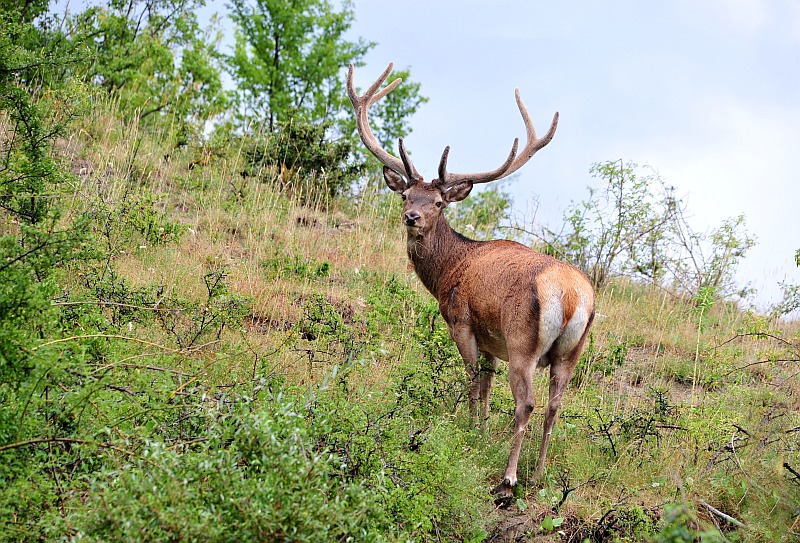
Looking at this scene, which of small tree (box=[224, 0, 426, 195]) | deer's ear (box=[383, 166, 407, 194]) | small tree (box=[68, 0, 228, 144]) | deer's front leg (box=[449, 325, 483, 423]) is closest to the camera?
deer's front leg (box=[449, 325, 483, 423])

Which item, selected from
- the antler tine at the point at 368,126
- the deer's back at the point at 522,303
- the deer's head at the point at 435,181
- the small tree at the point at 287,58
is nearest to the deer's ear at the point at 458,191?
the deer's head at the point at 435,181

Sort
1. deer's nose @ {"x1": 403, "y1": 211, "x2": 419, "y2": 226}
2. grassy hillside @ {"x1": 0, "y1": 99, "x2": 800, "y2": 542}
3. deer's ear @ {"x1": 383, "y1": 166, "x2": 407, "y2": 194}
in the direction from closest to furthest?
1. grassy hillside @ {"x1": 0, "y1": 99, "x2": 800, "y2": 542}
2. deer's nose @ {"x1": 403, "y1": 211, "x2": 419, "y2": 226}
3. deer's ear @ {"x1": 383, "y1": 166, "x2": 407, "y2": 194}

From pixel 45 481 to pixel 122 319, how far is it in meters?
2.90

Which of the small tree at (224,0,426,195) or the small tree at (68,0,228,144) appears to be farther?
the small tree at (224,0,426,195)

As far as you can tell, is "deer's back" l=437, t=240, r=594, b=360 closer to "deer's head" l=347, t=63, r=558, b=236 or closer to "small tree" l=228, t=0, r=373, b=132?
"deer's head" l=347, t=63, r=558, b=236

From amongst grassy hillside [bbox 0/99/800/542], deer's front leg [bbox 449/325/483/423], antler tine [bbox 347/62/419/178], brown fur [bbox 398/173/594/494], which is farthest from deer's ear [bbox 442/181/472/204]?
deer's front leg [bbox 449/325/483/423]

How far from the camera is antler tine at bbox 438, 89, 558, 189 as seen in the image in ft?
24.8

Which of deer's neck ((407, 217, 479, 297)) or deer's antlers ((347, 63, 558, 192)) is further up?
deer's antlers ((347, 63, 558, 192))

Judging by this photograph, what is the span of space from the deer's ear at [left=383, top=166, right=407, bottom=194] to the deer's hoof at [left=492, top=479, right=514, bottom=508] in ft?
9.89

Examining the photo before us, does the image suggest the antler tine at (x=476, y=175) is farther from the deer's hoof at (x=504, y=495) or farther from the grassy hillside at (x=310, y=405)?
the deer's hoof at (x=504, y=495)

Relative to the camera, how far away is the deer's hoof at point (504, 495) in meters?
5.88

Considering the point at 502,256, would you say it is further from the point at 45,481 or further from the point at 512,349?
the point at 45,481

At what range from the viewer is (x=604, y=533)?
5.47 meters

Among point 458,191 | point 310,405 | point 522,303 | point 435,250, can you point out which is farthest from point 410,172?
point 310,405
